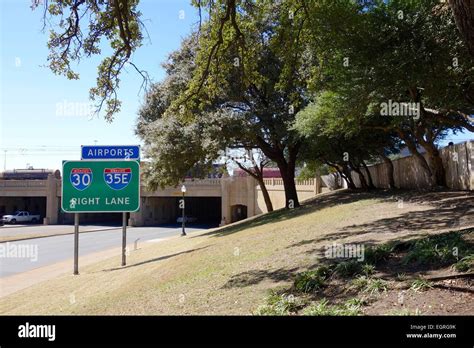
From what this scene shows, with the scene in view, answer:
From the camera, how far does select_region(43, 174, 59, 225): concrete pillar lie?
65.2m

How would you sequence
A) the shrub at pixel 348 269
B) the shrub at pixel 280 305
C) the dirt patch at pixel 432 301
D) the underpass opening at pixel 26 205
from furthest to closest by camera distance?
the underpass opening at pixel 26 205 → the shrub at pixel 348 269 → the shrub at pixel 280 305 → the dirt patch at pixel 432 301

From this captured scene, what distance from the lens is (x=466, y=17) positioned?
4984 millimetres

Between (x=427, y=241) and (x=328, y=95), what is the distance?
950 cm

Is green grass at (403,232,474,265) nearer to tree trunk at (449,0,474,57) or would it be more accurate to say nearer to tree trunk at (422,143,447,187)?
tree trunk at (449,0,474,57)

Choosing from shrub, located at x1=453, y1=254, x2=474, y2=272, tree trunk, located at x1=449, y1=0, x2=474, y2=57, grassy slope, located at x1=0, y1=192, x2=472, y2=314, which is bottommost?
grassy slope, located at x1=0, y1=192, x2=472, y2=314

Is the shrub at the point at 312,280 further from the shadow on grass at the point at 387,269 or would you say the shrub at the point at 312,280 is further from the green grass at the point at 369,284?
the green grass at the point at 369,284

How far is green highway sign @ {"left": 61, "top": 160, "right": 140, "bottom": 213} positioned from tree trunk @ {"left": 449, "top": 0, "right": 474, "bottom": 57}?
12.7 m

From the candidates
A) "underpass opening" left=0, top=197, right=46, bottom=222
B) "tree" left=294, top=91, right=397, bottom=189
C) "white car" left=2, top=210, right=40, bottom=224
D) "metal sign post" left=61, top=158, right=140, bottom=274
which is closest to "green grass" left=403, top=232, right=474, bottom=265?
"tree" left=294, top=91, right=397, bottom=189

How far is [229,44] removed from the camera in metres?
11.2

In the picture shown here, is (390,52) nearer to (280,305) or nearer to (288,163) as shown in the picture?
(280,305)

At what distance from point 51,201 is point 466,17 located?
68.3 meters

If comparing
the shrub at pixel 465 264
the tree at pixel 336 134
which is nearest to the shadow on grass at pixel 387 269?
the shrub at pixel 465 264

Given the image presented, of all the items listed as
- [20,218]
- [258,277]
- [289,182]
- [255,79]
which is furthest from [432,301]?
[20,218]

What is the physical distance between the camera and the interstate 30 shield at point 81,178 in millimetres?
15906
